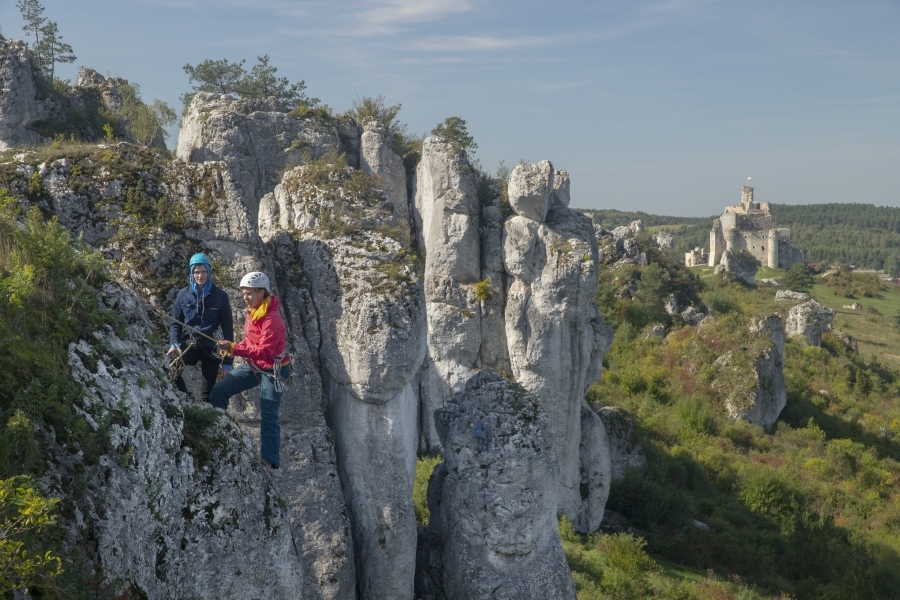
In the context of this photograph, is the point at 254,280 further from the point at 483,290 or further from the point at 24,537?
the point at 483,290

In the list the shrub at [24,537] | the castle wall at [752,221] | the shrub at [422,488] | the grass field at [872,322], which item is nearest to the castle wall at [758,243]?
the castle wall at [752,221]

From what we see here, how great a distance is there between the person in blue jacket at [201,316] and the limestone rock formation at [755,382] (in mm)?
25550

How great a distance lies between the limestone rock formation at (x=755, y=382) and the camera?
29.5 meters

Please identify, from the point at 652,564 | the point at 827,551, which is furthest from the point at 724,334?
the point at 652,564

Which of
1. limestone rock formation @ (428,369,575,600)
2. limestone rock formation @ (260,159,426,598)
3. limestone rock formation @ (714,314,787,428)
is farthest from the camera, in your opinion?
limestone rock formation @ (714,314,787,428)

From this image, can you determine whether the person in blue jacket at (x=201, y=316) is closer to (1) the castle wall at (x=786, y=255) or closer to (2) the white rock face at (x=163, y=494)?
(2) the white rock face at (x=163, y=494)

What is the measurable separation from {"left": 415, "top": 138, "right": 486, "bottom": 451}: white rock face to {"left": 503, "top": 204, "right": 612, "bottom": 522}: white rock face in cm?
111

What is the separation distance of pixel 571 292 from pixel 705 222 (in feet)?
472

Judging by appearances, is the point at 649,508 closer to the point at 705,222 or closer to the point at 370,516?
the point at 370,516

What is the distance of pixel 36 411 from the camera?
443 centimetres

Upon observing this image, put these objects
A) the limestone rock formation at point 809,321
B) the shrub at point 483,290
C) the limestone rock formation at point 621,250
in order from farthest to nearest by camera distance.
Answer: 1. the limestone rock formation at point 621,250
2. the limestone rock formation at point 809,321
3. the shrub at point 483,290

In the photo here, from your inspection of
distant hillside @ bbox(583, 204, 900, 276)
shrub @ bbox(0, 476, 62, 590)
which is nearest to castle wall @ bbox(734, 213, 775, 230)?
distant hillside @ bbox(583, 204, 900, 276)

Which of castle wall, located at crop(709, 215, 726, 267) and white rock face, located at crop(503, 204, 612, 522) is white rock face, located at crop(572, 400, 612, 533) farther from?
castle wall, located at crop(709, 215, 726, 267)

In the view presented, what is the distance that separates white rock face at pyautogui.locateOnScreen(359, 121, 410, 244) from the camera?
79.2 feet
